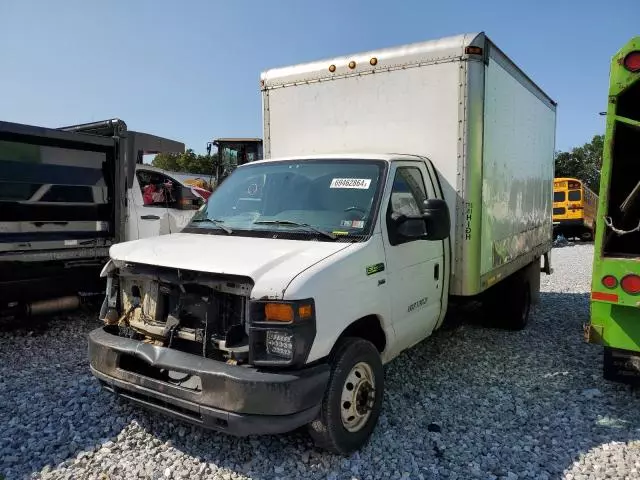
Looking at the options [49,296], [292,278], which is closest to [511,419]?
[292,278]

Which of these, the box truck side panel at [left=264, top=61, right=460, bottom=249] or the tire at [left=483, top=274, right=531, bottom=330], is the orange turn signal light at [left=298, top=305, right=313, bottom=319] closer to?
the box truck side panel at [left=264, top=61, right=460, bottom=249]

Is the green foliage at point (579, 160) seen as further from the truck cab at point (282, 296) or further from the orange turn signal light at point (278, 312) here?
the orange turn signal light at point (278, 312)

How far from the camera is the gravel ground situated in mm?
3336

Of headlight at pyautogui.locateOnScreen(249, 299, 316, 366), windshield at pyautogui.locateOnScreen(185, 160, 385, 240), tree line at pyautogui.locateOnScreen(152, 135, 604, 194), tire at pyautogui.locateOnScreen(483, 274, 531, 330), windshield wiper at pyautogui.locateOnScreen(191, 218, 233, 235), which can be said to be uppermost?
tree line at pyautogui.locateOnScreen(152, 135, 604, 194)

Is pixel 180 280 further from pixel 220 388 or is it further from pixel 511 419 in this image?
pixel 511 419

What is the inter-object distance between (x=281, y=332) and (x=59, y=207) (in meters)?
4.52

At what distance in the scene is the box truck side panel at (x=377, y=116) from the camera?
4703 mm

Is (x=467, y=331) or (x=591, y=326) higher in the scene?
(x=591, y=326)

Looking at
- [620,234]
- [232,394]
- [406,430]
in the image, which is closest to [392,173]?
[620,234]

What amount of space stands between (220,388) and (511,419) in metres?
2.51

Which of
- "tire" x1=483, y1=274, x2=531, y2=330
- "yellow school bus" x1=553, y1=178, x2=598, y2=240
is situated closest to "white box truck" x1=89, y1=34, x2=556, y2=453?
"tire" x1=483, y1=274, x2=531, y2=330

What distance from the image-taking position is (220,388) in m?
2.95

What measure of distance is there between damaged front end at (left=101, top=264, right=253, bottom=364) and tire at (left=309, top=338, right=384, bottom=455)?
2.04ft

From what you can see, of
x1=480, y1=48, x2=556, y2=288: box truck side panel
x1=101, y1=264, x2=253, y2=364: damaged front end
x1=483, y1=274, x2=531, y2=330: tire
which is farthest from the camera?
x1=483, y1=274, x2=531, y2=330: tire
